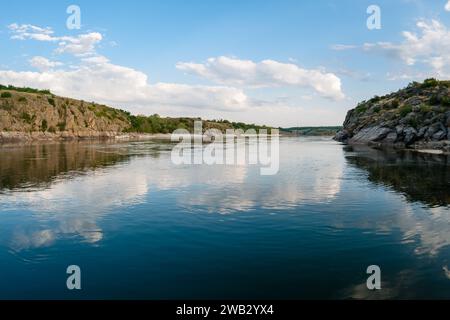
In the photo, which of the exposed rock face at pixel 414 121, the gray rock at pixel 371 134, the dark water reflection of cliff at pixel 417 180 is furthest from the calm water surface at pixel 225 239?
the gray rock at pixel 371 134

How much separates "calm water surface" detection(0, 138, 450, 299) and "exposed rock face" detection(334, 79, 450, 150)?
69.6m

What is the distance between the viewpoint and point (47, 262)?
16719mm

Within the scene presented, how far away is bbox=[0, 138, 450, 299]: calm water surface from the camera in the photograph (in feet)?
46.6

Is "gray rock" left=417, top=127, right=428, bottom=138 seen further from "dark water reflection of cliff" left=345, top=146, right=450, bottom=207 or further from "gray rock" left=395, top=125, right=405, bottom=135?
"dark water reflection of cliff" left=345, top=146, right=450, bottom=207

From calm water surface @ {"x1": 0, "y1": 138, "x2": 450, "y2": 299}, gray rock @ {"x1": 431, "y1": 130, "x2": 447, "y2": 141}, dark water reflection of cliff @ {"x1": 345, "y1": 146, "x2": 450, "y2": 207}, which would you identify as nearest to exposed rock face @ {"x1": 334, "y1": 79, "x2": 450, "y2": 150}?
gray rock @ {"x1": 431, "y1": 130, "x2": 447, "y2": 141}

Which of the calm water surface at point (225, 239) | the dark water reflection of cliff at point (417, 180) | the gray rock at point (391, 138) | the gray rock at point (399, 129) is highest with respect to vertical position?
the gray rock at point (399, 129)

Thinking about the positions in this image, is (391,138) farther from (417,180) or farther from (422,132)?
(417,180)

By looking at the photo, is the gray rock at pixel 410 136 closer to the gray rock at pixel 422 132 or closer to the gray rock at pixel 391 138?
the gray rock at pixel 422 132

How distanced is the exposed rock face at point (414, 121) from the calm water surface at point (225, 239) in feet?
228

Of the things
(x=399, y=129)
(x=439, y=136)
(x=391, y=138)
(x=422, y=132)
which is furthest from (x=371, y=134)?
(x=439, y=136)

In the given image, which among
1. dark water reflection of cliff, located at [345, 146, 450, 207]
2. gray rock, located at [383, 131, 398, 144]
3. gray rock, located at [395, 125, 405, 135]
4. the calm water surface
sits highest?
gray rock, located at [395, 125, 405, 135]

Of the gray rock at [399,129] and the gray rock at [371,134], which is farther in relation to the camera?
the gray rock at [371,134]

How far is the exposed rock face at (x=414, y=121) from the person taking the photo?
9982cm
